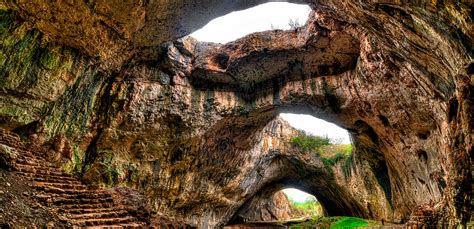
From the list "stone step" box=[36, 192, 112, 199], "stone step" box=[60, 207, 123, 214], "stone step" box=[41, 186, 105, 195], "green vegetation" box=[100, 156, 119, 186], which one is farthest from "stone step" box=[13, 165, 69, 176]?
"green vegetation" box=[100, 156, 119, 186]

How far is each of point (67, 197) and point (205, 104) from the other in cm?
875

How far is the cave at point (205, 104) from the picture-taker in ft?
16.0

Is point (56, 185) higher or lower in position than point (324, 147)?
lower

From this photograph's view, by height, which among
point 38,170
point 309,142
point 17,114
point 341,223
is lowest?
point 341,223

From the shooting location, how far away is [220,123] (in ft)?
45.8

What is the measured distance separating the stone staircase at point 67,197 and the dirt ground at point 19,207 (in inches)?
6.4

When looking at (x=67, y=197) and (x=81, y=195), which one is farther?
(x=81, y=195)

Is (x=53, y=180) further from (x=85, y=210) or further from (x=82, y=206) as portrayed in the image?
(x=85, y=210)

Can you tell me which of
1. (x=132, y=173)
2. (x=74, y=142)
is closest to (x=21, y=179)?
(x=74, y=142)

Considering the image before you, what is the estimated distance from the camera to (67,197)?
4.98m

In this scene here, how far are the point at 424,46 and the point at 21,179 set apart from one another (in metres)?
7.51

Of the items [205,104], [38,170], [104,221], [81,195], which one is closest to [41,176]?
[38,170]

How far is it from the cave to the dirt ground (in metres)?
0.02

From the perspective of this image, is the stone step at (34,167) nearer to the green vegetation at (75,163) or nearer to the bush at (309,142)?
the green vegetation at (75,163)
